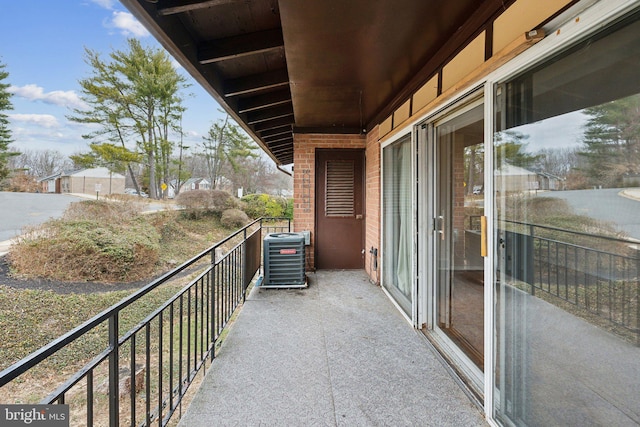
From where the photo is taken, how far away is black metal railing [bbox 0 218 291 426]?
40.0 inches

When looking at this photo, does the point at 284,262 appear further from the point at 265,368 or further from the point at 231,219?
the point at 231,219

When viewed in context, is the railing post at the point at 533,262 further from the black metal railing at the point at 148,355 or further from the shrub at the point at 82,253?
the shrub at the point at 82,253

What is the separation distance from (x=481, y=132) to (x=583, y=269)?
43.2 inches

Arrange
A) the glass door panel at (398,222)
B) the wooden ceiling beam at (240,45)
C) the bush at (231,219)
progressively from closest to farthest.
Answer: the wooden ceiling beam at (240,45), the glass door panel at (398,222), the bush at (231,219)

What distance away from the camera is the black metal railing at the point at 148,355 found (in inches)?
40.0

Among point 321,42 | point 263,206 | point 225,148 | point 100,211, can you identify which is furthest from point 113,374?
point 225,148

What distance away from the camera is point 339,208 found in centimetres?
496

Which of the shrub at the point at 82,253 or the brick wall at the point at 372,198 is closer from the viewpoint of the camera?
the brick wall at the point at 372,198

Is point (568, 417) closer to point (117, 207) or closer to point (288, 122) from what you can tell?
point (288, 122)

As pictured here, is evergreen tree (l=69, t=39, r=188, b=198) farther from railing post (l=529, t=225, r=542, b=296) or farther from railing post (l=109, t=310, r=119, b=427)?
railing post (l=529, t=225, r=542, b=296)

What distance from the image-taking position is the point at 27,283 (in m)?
5.82

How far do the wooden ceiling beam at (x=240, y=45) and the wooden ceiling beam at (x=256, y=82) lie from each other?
2.38 ft

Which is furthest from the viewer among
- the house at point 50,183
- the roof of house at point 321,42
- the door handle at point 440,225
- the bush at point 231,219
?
the house at point 50,183

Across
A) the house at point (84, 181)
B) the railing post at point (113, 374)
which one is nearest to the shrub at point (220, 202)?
the house at point (84, 181)
